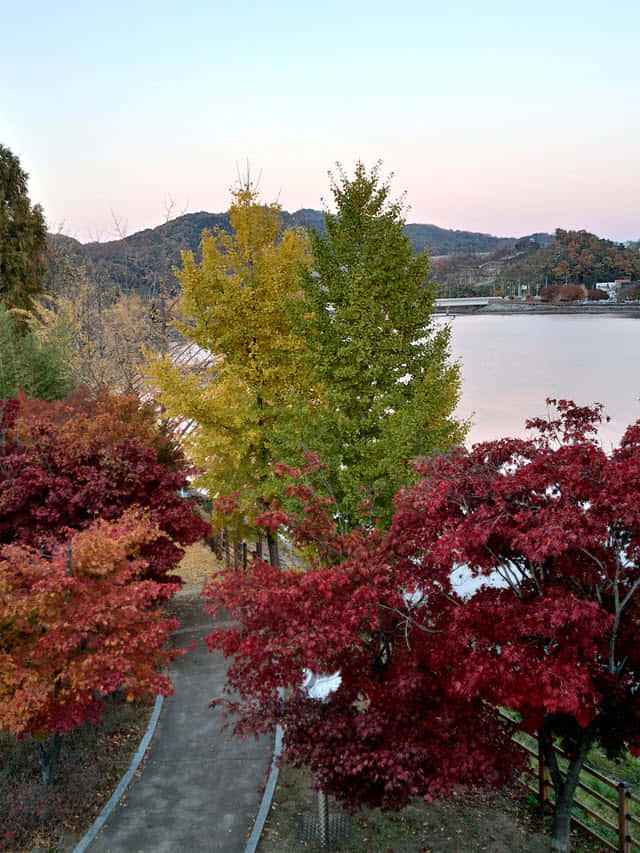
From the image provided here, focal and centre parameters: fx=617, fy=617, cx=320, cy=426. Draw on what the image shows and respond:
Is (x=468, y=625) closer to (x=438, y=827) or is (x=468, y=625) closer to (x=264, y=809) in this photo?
(x=438, y=827)

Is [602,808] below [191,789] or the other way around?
below

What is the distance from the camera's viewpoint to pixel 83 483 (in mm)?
12430

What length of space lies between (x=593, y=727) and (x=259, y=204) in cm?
1434

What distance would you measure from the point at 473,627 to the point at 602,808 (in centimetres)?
675

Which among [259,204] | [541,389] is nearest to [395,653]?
[259,204]

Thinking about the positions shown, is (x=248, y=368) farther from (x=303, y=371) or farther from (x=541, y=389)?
(x=541, y=389)

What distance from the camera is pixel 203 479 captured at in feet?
54.1

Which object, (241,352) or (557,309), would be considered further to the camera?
(557,309)

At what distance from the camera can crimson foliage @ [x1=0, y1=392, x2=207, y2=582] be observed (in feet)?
39.0

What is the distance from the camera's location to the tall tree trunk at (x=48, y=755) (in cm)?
941

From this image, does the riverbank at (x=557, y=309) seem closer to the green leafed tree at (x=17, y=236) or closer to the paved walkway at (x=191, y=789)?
the green leafed tree at (x=17, y=236)

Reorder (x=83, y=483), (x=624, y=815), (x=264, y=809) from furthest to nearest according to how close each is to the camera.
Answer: (x=83, y=483) < (x=264, y=809) < (x=624, y=815)

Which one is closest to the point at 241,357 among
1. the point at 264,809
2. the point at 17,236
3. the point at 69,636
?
the point at 69,636

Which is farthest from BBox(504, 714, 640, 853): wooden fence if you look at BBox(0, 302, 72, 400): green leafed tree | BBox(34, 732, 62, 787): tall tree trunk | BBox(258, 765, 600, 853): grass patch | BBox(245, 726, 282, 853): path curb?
BBox(0, 302, 72, 400): green leafed tree
